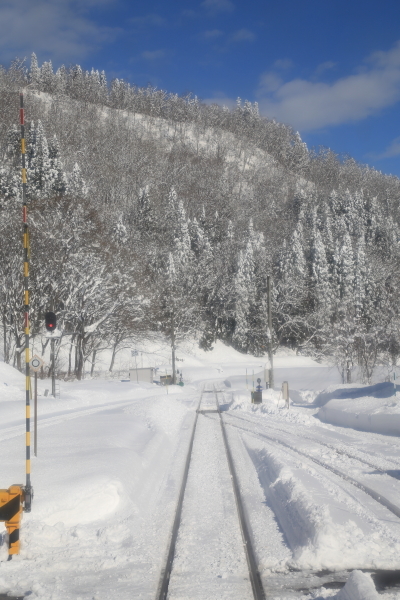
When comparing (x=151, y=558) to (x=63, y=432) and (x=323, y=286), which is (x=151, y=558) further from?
(x=323, y=286)

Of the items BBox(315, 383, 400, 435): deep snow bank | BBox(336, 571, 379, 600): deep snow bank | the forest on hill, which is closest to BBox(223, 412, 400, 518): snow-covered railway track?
BBox(336, 571, 379, 600): deep snow bank

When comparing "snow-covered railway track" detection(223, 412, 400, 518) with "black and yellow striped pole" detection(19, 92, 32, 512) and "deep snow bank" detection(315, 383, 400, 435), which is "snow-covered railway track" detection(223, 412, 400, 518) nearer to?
"deep snow bank" detection(315, 383, 400, 435)

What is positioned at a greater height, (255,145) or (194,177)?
(255,145)

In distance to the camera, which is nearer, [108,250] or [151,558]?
[151,558]

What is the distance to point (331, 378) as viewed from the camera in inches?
1934

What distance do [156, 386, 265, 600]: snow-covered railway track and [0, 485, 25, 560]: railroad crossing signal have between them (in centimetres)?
161

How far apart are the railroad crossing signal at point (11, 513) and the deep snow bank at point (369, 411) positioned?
38.8 ft

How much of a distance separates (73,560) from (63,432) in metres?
7.90

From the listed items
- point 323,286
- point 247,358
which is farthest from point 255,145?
point 247,358

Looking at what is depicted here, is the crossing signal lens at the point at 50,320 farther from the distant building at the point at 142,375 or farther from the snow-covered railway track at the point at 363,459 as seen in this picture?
the distant building at the point at 142,375

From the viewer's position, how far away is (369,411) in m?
16.4

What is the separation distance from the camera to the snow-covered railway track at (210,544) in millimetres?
4688

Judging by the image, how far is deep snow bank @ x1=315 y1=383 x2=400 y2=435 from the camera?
14.9 metres

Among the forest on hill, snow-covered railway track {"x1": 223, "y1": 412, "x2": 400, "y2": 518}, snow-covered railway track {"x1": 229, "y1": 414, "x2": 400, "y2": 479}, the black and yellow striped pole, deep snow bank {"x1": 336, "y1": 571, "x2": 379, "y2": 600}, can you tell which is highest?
the forest on hill
